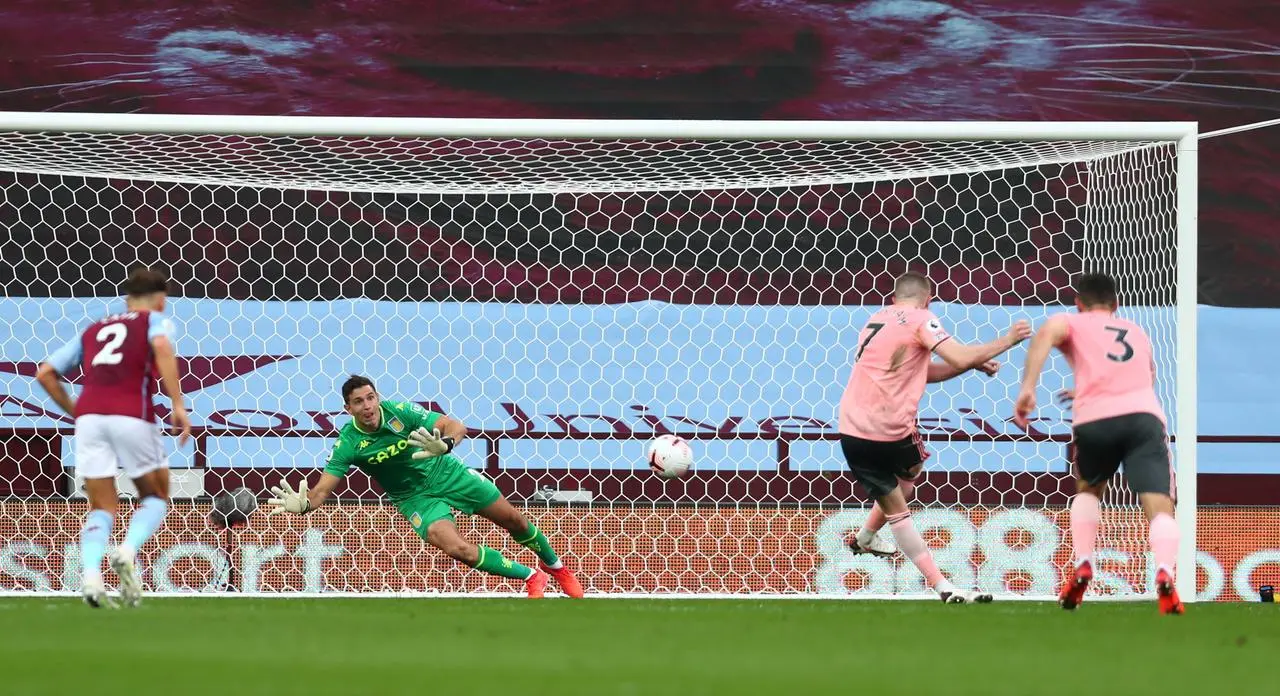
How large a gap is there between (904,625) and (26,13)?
23.7 feet

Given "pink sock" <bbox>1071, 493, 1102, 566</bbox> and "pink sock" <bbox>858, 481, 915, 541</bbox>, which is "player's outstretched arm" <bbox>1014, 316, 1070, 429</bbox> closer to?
"pink sock" <bbox>1071, 493, 1102, 566</bbox>

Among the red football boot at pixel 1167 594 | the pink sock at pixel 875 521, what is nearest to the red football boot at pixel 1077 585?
the red football boot at pixel 1167 594

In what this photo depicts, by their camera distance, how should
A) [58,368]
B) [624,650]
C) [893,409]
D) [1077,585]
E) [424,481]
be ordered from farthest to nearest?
1. [424,481]
2. [893,409]
3. [1077,585]
4. [58,368]
5. [624,650]

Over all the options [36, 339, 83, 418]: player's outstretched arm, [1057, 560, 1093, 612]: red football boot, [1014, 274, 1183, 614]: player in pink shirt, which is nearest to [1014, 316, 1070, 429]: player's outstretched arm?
[1014, 274, 1183, 614]: player in pink shirt

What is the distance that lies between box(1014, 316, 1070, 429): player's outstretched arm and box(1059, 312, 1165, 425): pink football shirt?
73 millimetres

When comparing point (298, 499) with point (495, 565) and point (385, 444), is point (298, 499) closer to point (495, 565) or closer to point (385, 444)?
point (385, 444)

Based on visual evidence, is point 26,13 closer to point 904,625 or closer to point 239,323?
point 239,323

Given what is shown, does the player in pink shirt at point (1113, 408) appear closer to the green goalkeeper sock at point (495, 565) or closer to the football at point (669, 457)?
the football at point (669, 457)

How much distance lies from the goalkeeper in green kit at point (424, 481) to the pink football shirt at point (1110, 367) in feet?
8.78

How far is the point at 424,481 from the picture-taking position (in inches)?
299

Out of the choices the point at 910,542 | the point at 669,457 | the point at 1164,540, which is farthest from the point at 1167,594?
the point at 669,457

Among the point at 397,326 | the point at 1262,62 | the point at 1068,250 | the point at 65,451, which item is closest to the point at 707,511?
the point at 397,326

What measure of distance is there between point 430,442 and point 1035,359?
2.61m

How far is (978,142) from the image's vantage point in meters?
7.87
